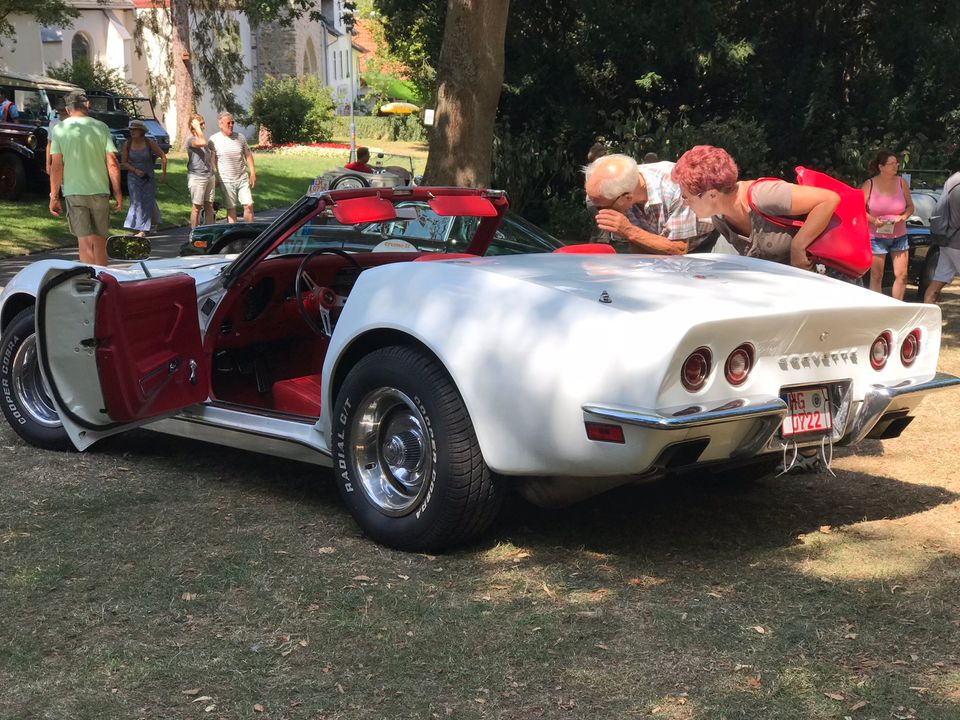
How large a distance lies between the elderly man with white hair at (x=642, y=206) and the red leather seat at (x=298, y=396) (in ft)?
4.98

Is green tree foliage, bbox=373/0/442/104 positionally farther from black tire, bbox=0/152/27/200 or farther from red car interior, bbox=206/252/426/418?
red car interior, bbox=206/252/426/418

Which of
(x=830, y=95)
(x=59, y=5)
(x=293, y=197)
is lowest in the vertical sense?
(x=293, y=197)

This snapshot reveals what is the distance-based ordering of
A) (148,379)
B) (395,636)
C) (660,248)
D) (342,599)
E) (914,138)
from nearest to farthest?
1. (395,636)
2. (342,599)
3. (148,379)
4. (660,248)
5. (914,138)

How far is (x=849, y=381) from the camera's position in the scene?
4.37 metres

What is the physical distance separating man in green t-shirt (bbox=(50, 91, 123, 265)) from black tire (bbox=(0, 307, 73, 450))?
5.56 m

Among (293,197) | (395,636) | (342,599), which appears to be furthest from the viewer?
(293,197)

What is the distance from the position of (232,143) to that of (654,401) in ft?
41.0

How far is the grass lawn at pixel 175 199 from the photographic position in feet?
55.9

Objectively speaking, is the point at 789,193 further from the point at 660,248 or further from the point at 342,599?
the point at 342,599

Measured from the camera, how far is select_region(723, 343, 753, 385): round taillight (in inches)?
159

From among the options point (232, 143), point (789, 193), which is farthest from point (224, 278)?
point (232, 143)

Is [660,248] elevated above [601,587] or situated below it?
above

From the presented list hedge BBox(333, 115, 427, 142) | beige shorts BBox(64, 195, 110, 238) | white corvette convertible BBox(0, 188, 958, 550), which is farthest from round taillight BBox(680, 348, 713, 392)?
hedge BBox(333, 115, 427, 142)

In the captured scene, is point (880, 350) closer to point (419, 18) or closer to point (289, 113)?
point (419, 18)
